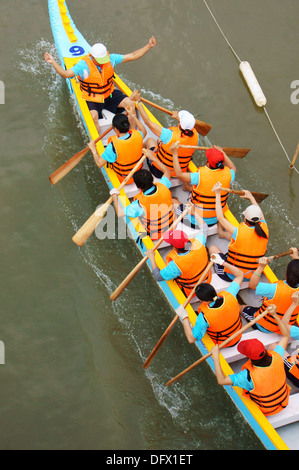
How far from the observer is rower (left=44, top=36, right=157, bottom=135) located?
6.39 metres

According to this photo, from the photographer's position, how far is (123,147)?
231 inches

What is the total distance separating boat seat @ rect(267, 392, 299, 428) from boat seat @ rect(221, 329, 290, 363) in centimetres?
61

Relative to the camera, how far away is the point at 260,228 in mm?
5082

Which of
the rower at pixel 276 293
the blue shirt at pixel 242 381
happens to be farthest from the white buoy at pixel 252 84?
the blue shirt at pixel 242 381

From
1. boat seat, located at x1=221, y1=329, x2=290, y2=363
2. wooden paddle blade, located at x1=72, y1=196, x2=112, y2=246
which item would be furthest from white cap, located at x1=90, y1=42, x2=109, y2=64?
boat seat, located at x1=221, y1=329, x2=290, y2=363

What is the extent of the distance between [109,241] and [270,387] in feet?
9.77

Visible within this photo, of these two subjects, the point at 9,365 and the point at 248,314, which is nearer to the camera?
the point at 248,314

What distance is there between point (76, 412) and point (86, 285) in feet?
4.92

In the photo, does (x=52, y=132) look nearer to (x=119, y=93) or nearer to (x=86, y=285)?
(x=119, y=93)

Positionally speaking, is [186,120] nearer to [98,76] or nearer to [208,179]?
[208,179]

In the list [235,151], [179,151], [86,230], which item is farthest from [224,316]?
[235,151]

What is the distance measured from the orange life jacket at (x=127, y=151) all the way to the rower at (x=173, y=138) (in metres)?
0.24

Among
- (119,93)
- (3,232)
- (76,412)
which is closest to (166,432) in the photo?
(76,412)
